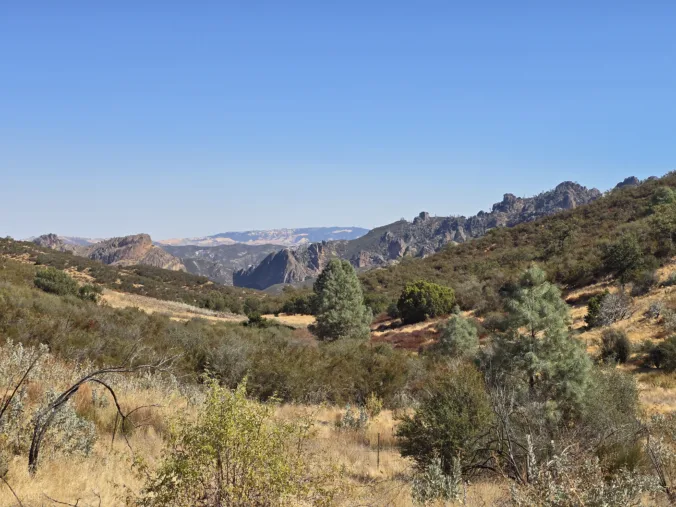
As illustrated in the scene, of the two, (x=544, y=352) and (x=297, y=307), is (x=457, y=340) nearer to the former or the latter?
(x=544, y=352)

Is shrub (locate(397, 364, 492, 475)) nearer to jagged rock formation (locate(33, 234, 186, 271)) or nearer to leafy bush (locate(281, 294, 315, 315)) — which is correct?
leafy bush (locate(281, 294, 315, 315))

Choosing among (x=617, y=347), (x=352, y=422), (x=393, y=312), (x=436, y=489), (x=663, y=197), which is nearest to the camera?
(x=436, y=489)

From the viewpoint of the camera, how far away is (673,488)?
477 centimetres

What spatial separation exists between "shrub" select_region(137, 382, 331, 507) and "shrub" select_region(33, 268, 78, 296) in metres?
29.5

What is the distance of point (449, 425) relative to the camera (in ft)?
23.8

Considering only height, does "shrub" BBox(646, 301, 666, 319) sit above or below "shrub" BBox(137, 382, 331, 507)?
below

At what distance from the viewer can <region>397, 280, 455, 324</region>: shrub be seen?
37.8 meters

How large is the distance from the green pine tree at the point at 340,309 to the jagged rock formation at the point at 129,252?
136 meters

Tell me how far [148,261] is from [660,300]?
155 meters

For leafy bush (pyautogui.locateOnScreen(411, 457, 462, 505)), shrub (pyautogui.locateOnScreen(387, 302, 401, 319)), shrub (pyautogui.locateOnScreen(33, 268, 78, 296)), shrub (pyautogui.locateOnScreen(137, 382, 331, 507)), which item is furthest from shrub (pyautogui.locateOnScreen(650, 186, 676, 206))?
shrub (pyautogui.locateOnScreen(137, 382, 331, 507))

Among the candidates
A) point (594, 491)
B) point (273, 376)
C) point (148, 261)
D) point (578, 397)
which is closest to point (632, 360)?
point (578, 397)

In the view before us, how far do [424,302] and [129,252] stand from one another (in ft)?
475

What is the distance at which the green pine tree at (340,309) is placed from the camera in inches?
1081

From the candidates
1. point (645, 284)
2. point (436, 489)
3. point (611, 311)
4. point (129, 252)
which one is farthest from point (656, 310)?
point (129, 252)
